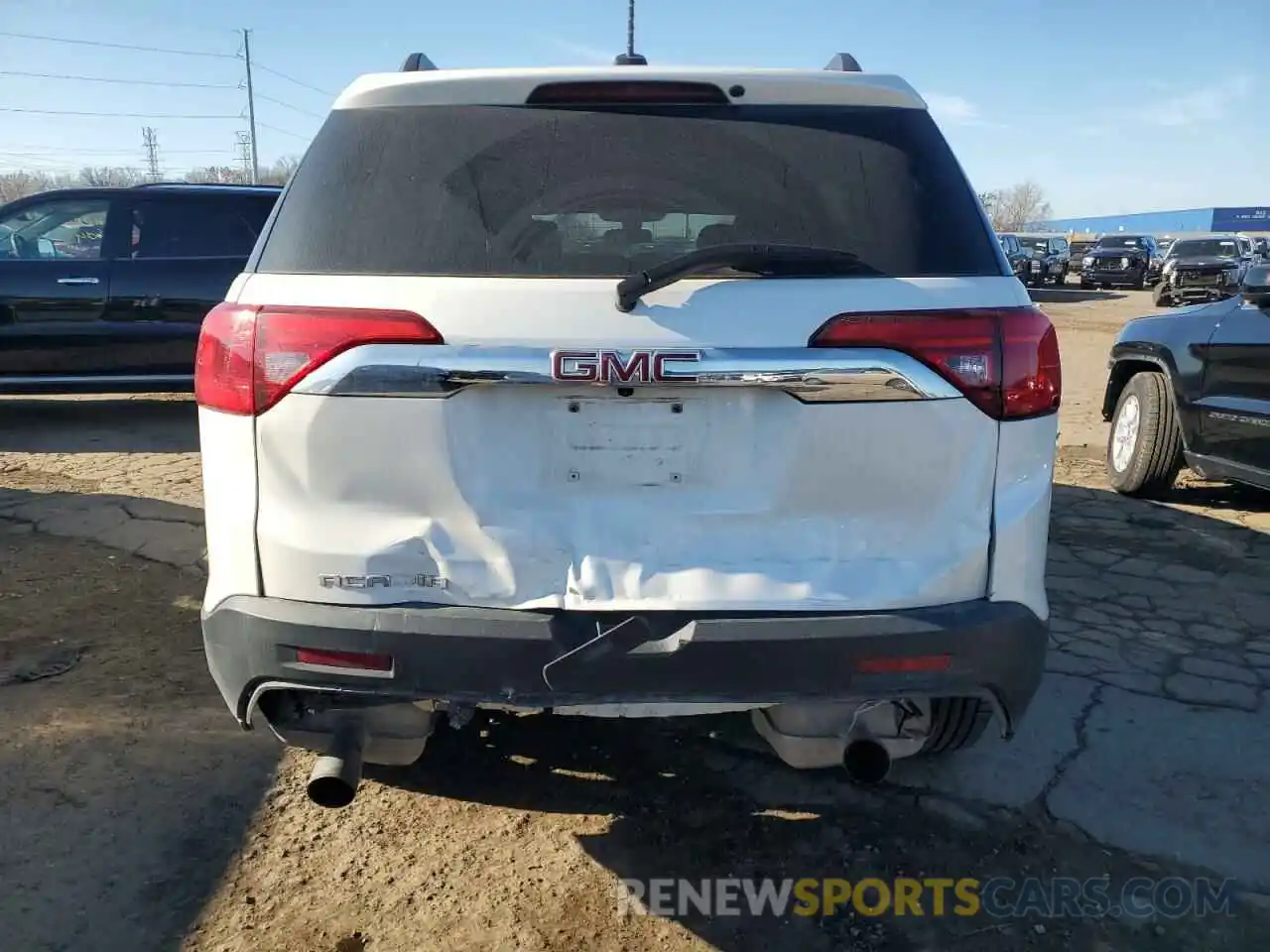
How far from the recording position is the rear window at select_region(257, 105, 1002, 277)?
2.13 metres

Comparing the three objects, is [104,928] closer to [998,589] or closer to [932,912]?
[932,912]

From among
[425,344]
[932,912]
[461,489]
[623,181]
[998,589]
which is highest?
[623,181]

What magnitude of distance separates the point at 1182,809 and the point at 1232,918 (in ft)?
1.58

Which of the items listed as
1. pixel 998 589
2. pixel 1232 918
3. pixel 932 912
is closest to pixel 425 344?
pixel 998 589

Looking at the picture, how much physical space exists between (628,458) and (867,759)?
0.97 m

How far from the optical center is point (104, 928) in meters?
2.31

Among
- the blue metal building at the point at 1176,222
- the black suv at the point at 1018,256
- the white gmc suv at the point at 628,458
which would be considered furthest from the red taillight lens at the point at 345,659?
the blue metal building at the point at 1176,222

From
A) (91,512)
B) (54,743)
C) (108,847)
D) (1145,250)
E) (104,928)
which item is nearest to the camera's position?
(104,928)

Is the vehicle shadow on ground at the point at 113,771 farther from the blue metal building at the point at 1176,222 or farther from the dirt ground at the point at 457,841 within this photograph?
the blue metal building at the point at 1176,222

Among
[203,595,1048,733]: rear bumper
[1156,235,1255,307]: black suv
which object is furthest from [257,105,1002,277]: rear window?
[1156,235,1255,307]: black suv

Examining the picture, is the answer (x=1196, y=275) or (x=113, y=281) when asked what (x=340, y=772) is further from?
(x=1196, y=275)

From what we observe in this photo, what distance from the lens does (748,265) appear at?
2037 millimetres

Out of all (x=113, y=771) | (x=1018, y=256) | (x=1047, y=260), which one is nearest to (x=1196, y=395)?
(x=113, y=771)

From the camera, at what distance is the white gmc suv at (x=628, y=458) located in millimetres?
2000
